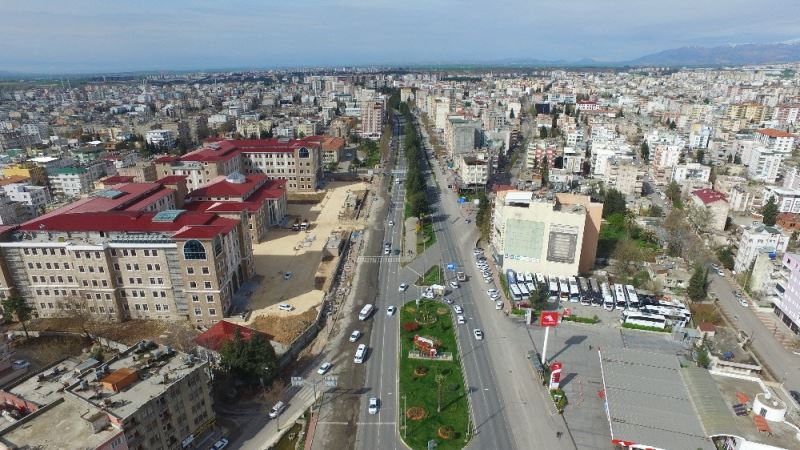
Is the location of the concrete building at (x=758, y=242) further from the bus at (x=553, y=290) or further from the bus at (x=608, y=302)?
the bus at (x=553, y=290)

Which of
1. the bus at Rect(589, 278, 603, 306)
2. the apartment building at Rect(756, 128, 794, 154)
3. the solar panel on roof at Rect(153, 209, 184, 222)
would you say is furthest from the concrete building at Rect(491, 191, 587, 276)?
the apartment building at Rect(756, 128, 794, 154)

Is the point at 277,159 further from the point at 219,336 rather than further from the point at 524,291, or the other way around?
the point at 524,291

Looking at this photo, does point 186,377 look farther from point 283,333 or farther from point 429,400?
point 429,400

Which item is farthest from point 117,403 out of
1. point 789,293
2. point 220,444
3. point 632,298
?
point 789,293

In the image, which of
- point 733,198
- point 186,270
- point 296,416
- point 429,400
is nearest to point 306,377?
point 296,416

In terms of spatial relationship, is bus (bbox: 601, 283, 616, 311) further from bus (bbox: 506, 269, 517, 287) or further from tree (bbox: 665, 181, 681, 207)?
tree (bbox: 665, 181, 681, 207)

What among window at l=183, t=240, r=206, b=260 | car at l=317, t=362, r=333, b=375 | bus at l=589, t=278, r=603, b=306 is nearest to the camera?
car at l=317, t=362, r=333, b=375
